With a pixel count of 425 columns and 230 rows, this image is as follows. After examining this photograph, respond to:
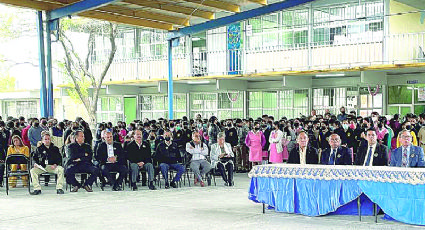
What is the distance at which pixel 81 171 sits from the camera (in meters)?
13.2

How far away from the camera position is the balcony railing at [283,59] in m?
21.1

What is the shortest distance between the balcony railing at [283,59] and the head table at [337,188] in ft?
35.9

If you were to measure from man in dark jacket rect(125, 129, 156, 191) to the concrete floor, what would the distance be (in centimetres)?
37

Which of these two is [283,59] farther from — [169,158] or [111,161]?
[111,161]

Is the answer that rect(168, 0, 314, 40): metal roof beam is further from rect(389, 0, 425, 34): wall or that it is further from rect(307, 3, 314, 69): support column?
rect(389, 0, 425, 34): wall

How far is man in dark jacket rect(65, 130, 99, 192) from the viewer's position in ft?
43.3

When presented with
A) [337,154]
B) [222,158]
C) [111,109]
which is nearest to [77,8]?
[222,158]

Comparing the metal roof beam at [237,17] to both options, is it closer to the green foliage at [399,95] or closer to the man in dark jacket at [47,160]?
the green foliage at [399,95]

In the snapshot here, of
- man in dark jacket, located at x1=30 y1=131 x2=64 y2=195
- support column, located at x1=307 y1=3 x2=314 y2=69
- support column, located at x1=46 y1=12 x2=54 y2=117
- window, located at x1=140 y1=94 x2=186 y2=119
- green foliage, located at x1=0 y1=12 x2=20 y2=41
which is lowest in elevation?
man in dark jacket, located at x1=30 y1=131 x2=64 y2=195

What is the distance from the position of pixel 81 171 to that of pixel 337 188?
6.37 meters

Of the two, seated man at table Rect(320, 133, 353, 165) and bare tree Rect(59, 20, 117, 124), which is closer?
seated man at table Rect(320, 133, 353, 165)

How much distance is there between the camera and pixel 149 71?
28.6m

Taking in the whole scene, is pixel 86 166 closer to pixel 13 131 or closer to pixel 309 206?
pixel 13 131

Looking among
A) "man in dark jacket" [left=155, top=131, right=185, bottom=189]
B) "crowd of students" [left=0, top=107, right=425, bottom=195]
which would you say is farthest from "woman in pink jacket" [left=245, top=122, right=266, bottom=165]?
"man in dark jacket" [left=155, top=131, right=185, bottom=189]
